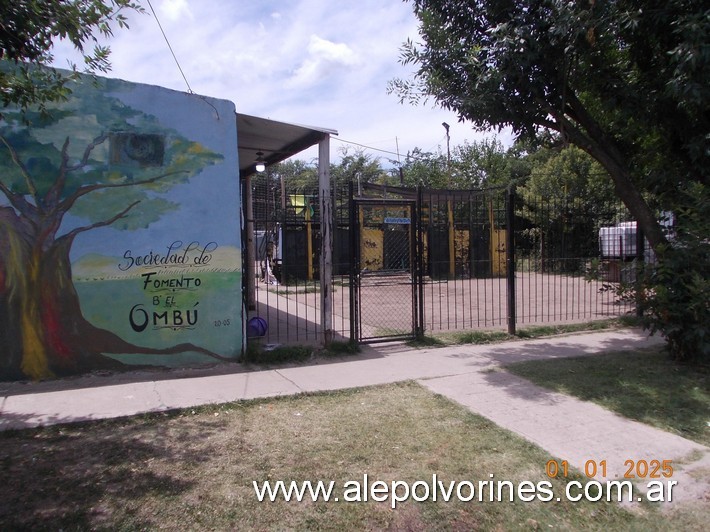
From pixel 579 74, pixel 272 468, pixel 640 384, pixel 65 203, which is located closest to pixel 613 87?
pixel 579 74

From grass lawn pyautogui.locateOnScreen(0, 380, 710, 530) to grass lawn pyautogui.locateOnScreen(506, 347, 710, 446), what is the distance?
5.19 feet

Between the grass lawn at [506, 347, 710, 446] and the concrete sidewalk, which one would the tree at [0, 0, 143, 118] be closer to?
the concrete sidewalk

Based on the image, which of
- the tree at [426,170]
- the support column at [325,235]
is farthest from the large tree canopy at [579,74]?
the tree at [426,170]

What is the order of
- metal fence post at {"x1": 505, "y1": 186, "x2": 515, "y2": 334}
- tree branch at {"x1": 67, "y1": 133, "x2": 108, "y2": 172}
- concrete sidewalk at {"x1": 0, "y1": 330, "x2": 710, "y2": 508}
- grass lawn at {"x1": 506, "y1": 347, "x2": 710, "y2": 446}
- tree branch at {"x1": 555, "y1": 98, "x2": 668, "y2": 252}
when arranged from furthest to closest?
metal fence post at {"x1": 505, "y1": 186, "x2": 515, "y2": 334}, tree branch at {"x1": 555, "y1": 98, "x2": 668, "y2": 252}, tree branch at {"x1": 67, "y1": 133, "x2": 108, "y2": 172}, grass lawn at {"x1": 506, "y1": 347, "x2": 710, "y2": 446}, concrete sidewalk at {"x1": 0, "y1": 330, "x2": 710, "y2": 508}

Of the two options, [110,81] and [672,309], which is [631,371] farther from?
[110,81]

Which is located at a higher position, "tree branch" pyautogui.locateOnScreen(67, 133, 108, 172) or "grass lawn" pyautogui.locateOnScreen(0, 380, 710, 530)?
"tree branch" pyautogui.locateOnScreen(67, 133, 108, 172)

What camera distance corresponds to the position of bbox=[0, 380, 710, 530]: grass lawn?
11.0ft

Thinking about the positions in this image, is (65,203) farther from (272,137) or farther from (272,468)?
(272,468)

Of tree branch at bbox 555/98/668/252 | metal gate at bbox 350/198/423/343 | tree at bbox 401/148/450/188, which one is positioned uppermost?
tree at bbox 401/148/450/188

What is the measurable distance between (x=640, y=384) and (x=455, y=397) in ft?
7.58

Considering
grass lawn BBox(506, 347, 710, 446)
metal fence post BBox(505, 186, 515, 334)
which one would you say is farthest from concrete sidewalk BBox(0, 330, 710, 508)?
metal fence post BBox(505, 186, 515, 334)

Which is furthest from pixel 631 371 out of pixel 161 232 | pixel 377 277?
pixel 161 232
